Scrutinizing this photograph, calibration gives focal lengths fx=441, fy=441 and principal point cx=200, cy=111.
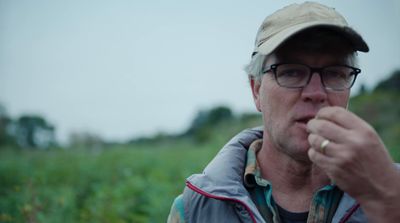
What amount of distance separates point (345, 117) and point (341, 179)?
0.63 ft

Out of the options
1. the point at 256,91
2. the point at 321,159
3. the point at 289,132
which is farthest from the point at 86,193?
the point at 321,159

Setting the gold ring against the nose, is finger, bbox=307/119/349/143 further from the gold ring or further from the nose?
the nose

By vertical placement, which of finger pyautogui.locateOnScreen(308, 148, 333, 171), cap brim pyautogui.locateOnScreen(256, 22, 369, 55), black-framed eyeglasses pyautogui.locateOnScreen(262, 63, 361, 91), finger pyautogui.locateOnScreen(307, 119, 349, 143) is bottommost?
finger pyautogui.locateOnScreen(308, 148, 333, 171)

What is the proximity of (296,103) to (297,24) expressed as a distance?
1.07 feet

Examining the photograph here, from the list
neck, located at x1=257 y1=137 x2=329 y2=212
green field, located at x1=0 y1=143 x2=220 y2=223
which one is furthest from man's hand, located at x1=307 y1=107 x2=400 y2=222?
green field, located at x1=0 y1=143 x2=220 y2=223

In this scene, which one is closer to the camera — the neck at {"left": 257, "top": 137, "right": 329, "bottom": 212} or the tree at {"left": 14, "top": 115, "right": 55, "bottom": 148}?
the neck at {"left": 257, "top": 137, "right": 329, "bottom": 212}

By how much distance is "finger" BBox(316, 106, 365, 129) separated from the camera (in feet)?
4.26

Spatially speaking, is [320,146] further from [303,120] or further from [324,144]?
[303,120]

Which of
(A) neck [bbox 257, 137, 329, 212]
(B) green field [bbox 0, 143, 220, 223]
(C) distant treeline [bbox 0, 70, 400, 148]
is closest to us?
(A) neck [bbox 257, 137, 329, 212]

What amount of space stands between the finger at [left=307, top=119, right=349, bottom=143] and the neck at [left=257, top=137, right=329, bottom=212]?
62 centimetres

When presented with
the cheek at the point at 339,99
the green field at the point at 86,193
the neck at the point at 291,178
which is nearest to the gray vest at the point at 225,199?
the neck at the point at 291,178

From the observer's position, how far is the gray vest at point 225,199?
1753 millimetres

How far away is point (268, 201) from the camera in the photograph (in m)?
Answer: 1.94

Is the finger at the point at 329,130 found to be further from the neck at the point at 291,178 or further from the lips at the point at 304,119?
the neck at the point at 291,178
